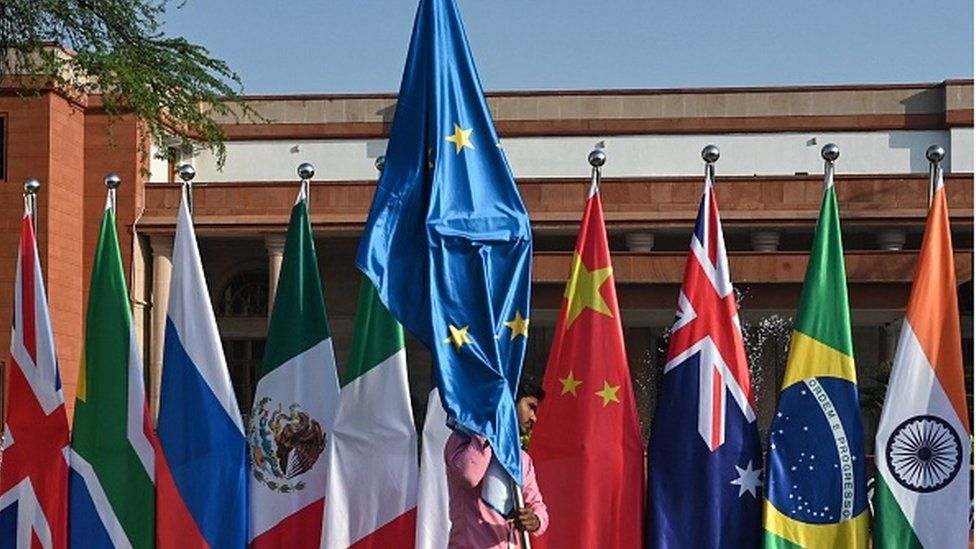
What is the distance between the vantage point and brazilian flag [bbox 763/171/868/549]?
6.82 m

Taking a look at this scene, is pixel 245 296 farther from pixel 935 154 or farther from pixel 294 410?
pixel 935 154

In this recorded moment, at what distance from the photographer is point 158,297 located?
2838cm

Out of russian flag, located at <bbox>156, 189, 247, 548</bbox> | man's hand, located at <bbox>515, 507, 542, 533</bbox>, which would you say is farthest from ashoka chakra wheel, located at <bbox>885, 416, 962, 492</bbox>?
russian flag, located at <bbox>156, 189, 247, 548</bbox>

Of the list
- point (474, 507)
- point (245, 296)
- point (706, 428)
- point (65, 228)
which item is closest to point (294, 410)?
point (706, 428)

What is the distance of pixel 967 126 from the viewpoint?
31.4 metres

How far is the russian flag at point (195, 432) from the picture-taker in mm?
7336

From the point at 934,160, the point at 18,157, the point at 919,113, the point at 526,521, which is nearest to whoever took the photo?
the point at 526,521

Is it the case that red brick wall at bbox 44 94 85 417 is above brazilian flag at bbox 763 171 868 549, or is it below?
above

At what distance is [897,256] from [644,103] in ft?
29.2

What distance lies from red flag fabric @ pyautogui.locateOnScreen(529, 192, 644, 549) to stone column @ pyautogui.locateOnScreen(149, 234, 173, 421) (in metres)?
20.1

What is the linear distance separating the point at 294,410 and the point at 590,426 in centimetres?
130

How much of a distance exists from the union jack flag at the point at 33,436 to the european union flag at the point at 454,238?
90.9 inches

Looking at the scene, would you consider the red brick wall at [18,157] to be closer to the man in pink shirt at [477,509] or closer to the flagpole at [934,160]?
the flagpole at [934,160]

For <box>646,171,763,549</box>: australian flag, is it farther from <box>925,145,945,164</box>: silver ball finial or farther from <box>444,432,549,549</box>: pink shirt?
<box>444,432,549,549</box>: pink shirt
